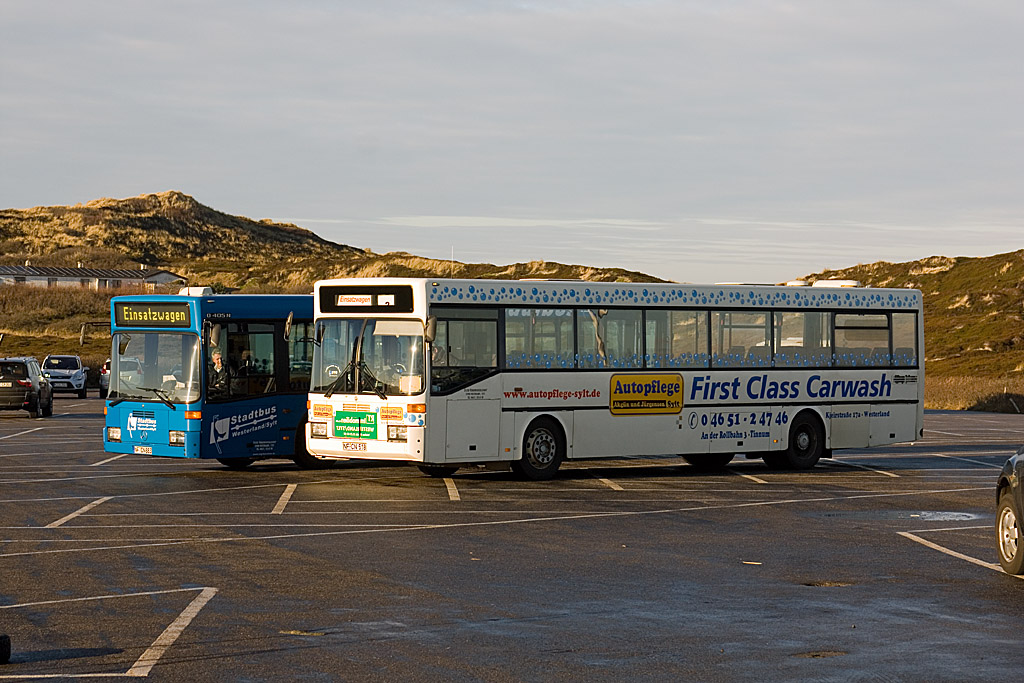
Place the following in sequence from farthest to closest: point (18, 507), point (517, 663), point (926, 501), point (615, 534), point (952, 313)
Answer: point (952, 313)
point (926, 501)
point (18, 507)
point (615, 534)
point (517, 663)

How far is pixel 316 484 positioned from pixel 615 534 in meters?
7.02

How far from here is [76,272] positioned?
595 ft

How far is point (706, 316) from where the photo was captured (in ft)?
76.8

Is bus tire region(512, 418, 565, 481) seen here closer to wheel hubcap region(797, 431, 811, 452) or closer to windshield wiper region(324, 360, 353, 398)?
windshield wiper region(324, 360, 353, 398)

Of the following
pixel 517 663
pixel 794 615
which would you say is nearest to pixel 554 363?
pixel 794 615

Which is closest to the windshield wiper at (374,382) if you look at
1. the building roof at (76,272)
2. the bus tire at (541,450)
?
the bus tire at (541,450)

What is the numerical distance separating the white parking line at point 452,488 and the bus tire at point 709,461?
15.6 ft

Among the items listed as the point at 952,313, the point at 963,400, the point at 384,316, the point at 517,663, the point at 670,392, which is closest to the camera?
the point at 517,663

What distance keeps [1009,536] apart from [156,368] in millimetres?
14287

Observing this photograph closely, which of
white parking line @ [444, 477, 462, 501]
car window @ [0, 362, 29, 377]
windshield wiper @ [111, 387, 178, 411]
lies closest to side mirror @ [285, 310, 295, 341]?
windshield wiper @ [111, 387, 178, 411]

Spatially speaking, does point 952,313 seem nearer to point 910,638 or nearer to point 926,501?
point 926,501

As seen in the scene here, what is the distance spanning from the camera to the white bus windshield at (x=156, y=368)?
22375 mm

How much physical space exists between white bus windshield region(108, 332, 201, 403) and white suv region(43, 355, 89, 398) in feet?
119

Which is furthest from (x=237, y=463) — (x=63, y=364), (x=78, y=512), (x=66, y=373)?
(x=63, y=364)
